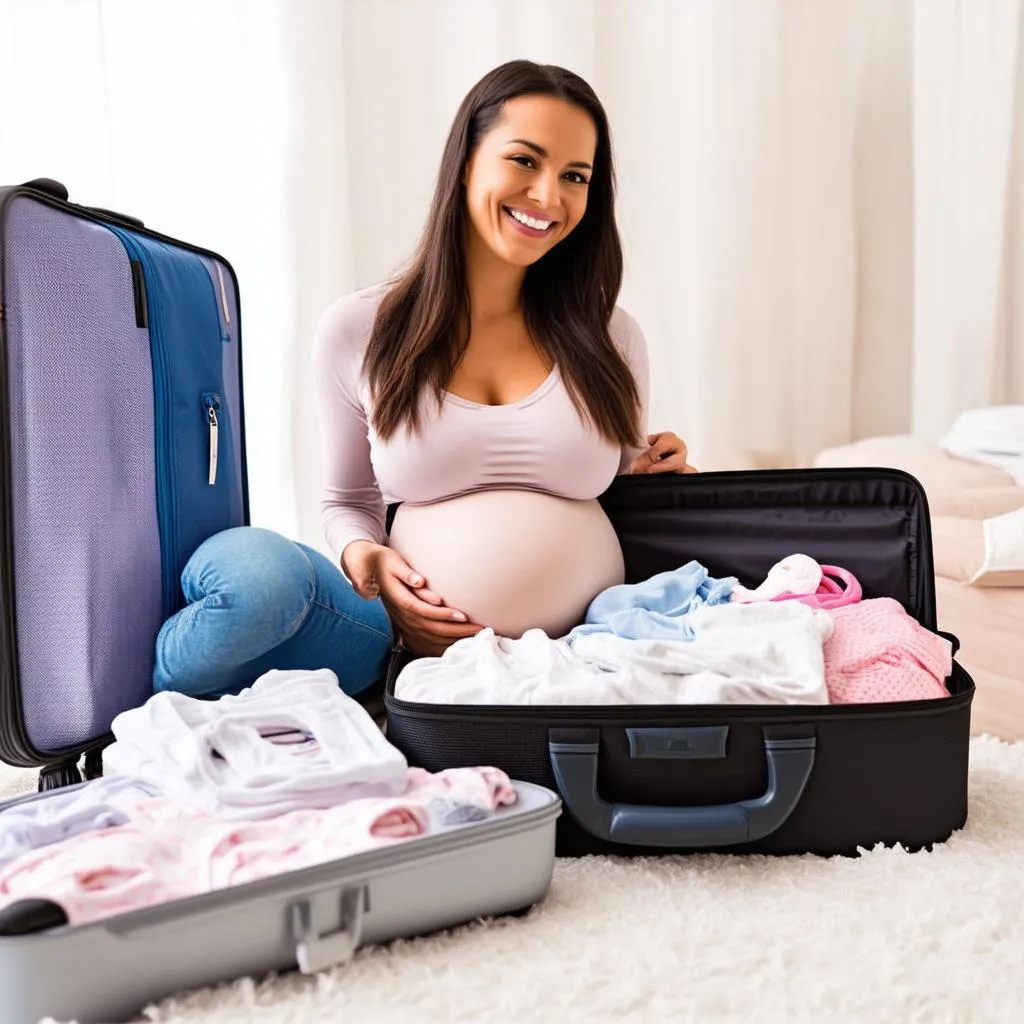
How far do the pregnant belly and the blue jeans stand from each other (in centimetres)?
13

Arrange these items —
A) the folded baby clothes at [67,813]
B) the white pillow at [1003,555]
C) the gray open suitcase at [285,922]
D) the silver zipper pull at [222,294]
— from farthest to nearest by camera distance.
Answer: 1. the white pillow at [1003,555]
2. the silver zipper pull at [222,294]
3. the folded baby clothes at [67,813]
4. the gray open suitcase at [285,922]

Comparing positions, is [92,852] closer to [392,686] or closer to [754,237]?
[392,686]

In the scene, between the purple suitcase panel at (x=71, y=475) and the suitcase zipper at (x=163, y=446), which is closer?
the purple suitcase panel at (x=71, y=475)

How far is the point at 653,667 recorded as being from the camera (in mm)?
1179

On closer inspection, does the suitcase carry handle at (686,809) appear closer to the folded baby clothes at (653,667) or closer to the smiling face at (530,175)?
the folded baby clothes at (653,667)

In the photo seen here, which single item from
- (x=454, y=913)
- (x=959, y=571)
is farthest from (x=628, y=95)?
(x=454, y=913)

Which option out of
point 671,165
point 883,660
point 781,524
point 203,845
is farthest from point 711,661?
point 671,165

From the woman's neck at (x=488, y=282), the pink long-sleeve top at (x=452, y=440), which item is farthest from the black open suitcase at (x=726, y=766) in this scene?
the woman's neck at (x=488, y=282)

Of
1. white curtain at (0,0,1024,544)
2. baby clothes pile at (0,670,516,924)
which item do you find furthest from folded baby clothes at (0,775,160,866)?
white curtain at (0,0,1024,544)

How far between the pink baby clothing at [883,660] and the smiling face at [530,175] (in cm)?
59

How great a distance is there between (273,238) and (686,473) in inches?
48.0

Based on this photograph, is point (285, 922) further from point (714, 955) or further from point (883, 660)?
point (883, 660)

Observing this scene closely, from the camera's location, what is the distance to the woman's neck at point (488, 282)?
1.53 meters

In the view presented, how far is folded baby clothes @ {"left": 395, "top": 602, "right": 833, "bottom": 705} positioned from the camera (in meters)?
1.14
